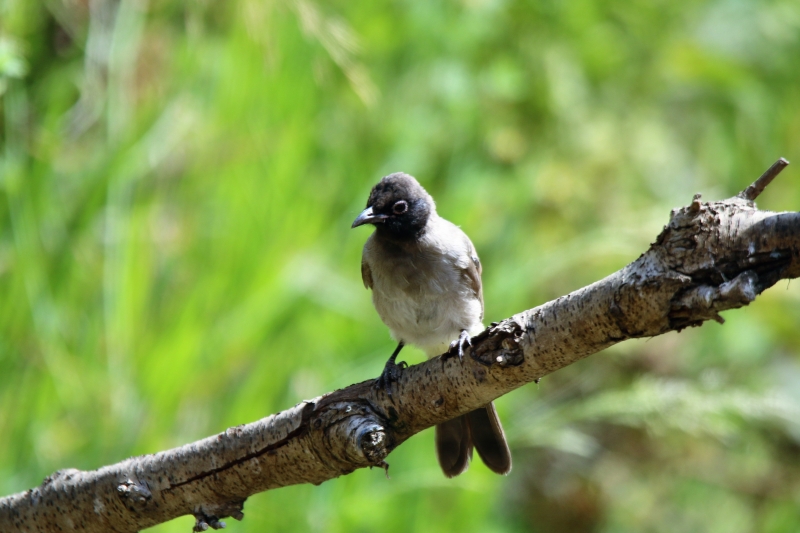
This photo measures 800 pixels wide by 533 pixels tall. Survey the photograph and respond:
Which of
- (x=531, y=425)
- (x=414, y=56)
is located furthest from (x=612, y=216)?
(x=531, y=425)

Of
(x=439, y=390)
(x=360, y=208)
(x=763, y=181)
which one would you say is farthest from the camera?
(x=360, y=208)

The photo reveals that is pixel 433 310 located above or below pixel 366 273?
below

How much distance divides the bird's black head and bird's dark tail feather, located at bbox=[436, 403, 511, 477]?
90cm

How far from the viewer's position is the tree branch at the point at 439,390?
1872 millimetres

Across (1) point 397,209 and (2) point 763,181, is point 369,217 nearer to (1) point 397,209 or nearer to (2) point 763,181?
(1) point 397,209

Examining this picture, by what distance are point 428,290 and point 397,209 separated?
0.41 m

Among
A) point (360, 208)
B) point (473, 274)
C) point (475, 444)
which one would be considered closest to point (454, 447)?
point (475, 444)

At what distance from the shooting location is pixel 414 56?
557cm

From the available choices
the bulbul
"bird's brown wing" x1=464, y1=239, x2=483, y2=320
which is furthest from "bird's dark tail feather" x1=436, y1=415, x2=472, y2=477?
"bird's brown wing" x1=464, y1=239, x2=483, y2=320

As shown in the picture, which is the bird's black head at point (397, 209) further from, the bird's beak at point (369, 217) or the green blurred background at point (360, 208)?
the green blurred background at point (360, 208)

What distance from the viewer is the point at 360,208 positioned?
4.93 m

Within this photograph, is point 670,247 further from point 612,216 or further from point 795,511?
point 795,511

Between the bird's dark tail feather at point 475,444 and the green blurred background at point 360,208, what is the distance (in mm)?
367

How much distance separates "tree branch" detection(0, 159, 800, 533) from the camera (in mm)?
1872
